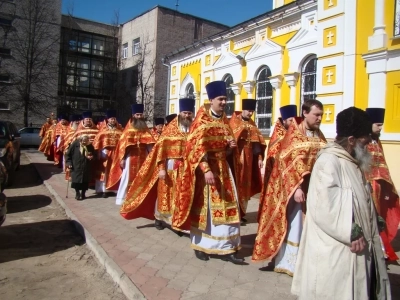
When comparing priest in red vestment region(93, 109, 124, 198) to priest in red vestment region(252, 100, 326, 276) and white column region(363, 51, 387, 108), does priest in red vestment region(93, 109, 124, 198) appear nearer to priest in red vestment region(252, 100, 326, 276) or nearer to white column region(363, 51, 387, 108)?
priest in red vestment region(252, 100, 326, 276)

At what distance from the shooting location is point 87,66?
39.6 meters

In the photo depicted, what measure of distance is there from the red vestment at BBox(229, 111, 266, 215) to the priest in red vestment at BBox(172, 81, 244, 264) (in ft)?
8.18

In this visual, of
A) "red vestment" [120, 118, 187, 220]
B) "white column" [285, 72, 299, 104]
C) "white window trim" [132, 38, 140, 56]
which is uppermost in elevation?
"white window trim" [132, 38, 140, 56]

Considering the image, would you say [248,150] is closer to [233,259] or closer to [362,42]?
[233,259]

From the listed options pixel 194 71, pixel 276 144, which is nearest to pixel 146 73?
pixel 194 71

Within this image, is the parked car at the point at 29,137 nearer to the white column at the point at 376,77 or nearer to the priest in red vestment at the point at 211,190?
the white column at the point at 376,77

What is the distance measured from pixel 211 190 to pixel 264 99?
9.88 m

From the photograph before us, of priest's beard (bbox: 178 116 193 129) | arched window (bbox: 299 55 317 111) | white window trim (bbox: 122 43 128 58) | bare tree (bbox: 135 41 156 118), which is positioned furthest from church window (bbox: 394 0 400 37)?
white window trim (bbox: 122 43 128 58)

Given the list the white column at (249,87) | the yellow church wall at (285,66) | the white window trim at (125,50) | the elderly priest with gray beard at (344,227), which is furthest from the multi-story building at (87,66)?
the elderly priest with gray beard at (344,227)

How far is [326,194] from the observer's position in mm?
2641

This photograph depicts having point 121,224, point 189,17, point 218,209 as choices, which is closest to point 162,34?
point 189,17

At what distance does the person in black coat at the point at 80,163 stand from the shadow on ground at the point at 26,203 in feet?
2.61

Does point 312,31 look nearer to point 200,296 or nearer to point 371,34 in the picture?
point 371,34

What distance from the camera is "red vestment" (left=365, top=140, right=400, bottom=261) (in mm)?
4992
